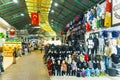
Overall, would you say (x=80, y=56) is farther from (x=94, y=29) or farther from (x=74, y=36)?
(x=74, y=36)

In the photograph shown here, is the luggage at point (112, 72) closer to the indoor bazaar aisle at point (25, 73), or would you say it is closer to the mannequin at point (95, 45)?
the mannequin at point (95, 45)

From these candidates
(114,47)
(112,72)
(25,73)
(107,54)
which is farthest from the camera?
(25,73)

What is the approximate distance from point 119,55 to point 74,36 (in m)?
8.18

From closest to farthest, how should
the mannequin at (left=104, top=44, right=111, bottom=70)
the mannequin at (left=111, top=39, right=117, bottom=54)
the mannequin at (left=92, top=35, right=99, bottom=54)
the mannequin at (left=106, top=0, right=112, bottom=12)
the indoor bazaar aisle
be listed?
the indoor bazaar aisle → the mannequin at (left=111, top=39, right=117, bottom=54) → the mannequin at (left=104, top=44, right=111, bottom=70) → the mannequin at (left=106, top=0, right=112, bottom=12) → the mannequin at (left=92, top=35, right=99, bottom=54)

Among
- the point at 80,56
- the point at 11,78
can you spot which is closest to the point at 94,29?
the point at 80,56

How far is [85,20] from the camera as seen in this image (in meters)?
14.4

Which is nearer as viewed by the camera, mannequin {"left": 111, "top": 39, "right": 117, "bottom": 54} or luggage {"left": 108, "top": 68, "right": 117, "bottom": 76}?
luggage {"left": 108, "top": 68, "right": 117, "bottom": 76}

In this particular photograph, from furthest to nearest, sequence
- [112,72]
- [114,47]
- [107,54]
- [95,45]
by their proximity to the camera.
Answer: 1. [95,45]
2. [107,54]
3. [114,47]
4. [112,72]

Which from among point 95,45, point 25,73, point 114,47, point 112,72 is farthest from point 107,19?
point 25,73

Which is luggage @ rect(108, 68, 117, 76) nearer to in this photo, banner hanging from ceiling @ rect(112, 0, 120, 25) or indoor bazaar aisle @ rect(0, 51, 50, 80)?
banner hanging from ceiling @ rect(112, 0, 120, 25)

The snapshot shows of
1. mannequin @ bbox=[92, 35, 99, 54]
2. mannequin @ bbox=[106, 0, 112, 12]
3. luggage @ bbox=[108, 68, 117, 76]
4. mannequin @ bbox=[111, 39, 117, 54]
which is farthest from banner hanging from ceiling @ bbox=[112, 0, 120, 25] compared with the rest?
luggage @ bbox=[108, 68, 117, 76]

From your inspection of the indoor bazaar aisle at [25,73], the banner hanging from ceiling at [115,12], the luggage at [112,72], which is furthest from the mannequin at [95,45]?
the indoor bazaar aisle at [25,73]

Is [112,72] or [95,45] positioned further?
[95,45]

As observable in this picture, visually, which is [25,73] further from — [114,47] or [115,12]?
[115,12]
